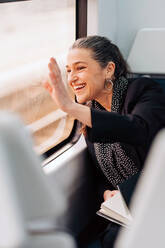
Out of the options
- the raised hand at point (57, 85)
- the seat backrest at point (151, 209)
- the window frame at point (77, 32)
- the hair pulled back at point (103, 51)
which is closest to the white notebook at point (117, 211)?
the raised hand at point (57, 85)

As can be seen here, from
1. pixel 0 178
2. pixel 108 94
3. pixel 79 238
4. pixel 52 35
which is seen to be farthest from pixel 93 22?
pixel 0 178

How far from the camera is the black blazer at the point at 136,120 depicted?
101cm

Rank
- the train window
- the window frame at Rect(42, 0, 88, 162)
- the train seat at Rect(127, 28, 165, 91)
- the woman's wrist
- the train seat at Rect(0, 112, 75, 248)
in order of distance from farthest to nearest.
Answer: the train seat at Rect(127, 28, 165, 91) → the window frame at Rect(42, 0, 88, 162) → the train window → the woman's wrist → the train seat at Rect(0, 112, 75, 248)

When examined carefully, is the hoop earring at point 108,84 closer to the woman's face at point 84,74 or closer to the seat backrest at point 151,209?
the woman's face at point 84,74

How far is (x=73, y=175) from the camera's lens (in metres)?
1.67

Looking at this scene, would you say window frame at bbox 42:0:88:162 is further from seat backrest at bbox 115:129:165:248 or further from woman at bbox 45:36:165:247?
seat backrest at bbox 115:129:165:248

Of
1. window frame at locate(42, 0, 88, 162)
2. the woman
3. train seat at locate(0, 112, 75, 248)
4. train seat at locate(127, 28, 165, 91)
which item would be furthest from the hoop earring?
train seat at locate(0, 112, 75, 248)

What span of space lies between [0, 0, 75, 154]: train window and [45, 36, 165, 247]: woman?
0.29m

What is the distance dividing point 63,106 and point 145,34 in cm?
145

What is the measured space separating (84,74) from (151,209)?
3.63 feet

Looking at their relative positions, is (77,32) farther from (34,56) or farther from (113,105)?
(113,105)

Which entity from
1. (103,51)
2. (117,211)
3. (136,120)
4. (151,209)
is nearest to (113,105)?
(103,51)

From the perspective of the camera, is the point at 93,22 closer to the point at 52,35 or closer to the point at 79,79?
the point at 52,35

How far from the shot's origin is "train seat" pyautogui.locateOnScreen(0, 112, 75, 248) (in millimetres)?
198
